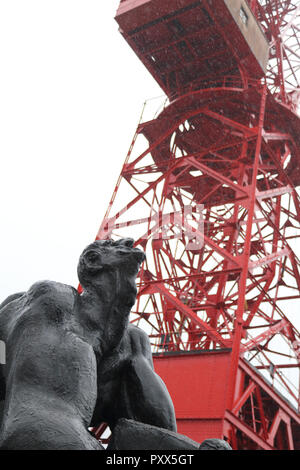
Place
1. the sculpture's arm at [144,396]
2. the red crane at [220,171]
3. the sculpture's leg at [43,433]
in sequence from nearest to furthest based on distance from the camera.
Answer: the sculpture's leg at [43,433] < the sculpture's arm at [144,396] < the red crane at [220,171]

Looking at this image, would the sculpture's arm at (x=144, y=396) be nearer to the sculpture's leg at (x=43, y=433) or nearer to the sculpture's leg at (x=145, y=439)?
the sculpture's leg at (x=145, y=439)

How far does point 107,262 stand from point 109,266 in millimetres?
14

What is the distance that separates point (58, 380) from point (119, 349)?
33cm

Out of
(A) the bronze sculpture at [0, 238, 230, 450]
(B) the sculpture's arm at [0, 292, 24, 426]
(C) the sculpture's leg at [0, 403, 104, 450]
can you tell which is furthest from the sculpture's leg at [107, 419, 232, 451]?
(B) the sculpture's arm at [0, 292, 24, 426]

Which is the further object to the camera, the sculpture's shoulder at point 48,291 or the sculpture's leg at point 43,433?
the sculpture's shoulder at point 48,291

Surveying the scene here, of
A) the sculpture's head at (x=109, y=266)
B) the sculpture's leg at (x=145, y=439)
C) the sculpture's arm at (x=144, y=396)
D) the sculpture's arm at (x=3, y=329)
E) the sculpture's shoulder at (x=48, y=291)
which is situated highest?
the sculpture's head at (x=109, y=266)

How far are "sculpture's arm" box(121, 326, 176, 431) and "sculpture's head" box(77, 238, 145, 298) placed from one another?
0.24 meters

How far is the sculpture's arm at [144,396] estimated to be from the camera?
69.9 inches

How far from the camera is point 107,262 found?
5.94 ft

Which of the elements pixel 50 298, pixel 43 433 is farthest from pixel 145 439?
pixel 50 298

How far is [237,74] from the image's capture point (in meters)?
16.6

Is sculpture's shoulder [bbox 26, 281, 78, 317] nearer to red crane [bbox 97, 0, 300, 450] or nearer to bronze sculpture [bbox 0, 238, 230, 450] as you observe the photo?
bronze sculpture [bbox 0, 238, 230, 450]

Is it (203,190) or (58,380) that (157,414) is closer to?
(58,380)

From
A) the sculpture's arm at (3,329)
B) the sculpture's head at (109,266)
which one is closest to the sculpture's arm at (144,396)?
the sculpture's head at (109,266)
